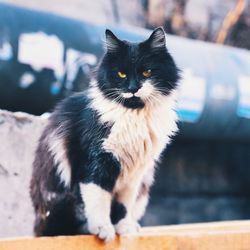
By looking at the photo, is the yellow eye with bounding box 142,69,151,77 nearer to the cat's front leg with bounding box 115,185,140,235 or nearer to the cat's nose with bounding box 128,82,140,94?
the cat's nose with bounding box 128,82,140,94

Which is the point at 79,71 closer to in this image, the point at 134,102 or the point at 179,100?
the point at 179,100

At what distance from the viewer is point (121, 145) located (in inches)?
66.6

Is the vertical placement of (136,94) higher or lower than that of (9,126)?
higher

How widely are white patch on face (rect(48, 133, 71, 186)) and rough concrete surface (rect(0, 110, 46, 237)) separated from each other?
765 mm

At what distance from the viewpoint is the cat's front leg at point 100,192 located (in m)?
1.64

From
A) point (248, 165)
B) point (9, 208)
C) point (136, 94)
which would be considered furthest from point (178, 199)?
point (136, 94)

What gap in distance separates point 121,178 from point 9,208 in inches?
39.9

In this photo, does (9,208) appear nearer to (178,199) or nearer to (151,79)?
(151,79)

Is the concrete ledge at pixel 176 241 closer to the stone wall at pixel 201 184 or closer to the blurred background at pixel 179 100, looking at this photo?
the blurred background at pixel 179 100

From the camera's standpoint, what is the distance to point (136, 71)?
5.48ft

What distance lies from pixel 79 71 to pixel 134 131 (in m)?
1.29

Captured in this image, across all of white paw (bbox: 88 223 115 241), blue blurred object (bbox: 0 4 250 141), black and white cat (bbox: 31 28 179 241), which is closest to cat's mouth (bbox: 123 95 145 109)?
black and white cat (bbox: 31 28 179 241)

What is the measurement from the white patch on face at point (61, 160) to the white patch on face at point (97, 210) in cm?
12

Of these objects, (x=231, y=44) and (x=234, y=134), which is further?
(x=231, y=44)
